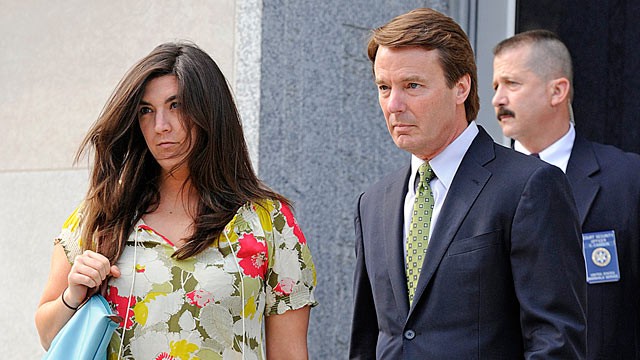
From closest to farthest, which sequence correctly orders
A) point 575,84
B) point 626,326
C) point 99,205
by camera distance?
1. point 99,205
2. point 626,326
3. point 575,84

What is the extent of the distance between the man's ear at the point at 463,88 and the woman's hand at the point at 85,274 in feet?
3.50

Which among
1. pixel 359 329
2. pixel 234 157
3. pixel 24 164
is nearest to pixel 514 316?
pixel 359 329

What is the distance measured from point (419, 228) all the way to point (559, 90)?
172 centimetres

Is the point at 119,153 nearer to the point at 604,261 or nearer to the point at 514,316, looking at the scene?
the point at 514,316

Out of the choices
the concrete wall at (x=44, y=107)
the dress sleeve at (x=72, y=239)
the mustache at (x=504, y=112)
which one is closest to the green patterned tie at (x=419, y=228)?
the dress sleeve at (x=72, y=239)

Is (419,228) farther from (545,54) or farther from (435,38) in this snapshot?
(545,54)

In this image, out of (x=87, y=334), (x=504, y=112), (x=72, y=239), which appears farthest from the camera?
(x=504, y=112)

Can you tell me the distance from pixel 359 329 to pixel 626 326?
1184 millimetres

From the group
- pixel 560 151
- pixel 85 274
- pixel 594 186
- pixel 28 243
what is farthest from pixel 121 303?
pixel 28 243

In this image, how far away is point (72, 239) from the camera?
3.08 meters

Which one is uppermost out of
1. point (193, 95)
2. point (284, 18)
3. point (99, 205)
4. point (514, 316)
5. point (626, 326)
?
point (284, 18)

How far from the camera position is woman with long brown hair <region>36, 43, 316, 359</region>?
9.58 ft

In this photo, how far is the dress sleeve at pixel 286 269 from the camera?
304 centimetres

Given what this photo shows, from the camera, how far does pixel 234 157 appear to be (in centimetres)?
314
